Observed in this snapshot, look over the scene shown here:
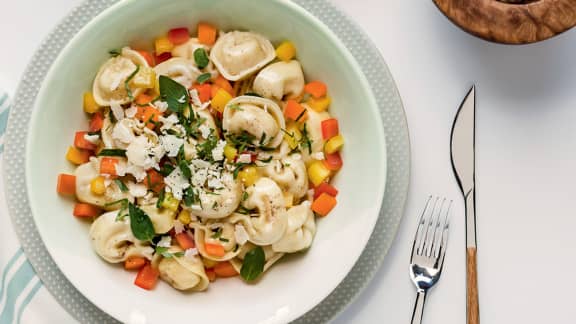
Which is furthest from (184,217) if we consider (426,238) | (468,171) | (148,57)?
(468,171)

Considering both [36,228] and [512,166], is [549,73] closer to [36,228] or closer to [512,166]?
[512,166]

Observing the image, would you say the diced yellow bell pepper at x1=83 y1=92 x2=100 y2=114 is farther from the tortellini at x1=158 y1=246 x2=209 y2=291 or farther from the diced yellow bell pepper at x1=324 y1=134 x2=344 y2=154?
the diced yellow bell pepper at x1=324 y1=134 x2=344 y2=154

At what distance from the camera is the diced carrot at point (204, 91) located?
223 cm

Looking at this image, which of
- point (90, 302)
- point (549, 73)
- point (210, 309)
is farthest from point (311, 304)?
point (549, 73)

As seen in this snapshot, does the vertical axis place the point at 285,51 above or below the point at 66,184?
above

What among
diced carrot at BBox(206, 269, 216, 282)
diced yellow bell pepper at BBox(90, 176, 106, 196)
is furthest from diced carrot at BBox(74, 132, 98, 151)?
diced carrot at BBox(206, 269, 216, 282)

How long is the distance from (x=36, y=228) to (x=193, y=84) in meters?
0.66

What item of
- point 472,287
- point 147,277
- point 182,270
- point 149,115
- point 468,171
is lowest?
point 147,277

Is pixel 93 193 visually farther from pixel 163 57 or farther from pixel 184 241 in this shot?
pixel 163 57

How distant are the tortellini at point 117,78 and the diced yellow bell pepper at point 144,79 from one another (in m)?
0.02

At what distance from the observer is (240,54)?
7.23 ft

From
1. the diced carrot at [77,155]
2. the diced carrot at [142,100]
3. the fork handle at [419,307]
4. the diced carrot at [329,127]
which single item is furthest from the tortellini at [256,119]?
the fork handle at [419,307]

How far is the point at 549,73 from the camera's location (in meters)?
2.42

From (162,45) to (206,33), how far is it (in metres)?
0.15
